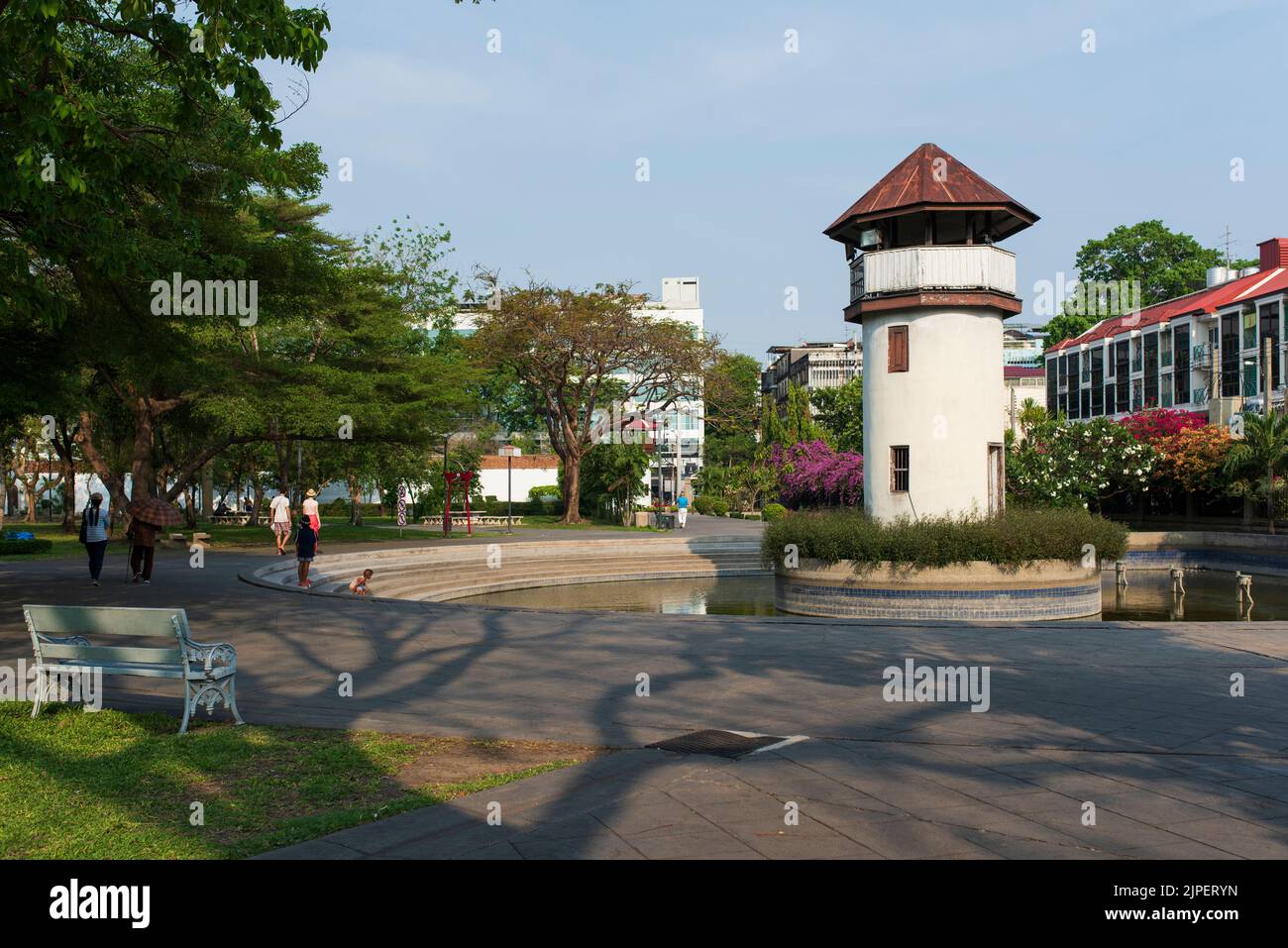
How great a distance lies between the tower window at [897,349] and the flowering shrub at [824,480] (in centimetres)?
1419

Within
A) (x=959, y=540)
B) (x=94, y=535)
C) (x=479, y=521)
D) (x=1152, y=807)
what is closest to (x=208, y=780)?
(x=1152, y=807)

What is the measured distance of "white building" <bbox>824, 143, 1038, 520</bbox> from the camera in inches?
866

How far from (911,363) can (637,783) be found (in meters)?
17.3

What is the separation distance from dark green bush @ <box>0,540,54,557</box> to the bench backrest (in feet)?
76.5

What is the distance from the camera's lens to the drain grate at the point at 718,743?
23.8ft

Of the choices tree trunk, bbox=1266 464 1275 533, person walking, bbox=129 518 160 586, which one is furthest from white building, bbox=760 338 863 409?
person walking, bbox=129 518 160 586

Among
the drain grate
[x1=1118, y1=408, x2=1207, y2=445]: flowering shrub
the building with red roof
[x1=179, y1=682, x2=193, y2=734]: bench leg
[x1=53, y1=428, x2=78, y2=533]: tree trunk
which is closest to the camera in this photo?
the drain grate

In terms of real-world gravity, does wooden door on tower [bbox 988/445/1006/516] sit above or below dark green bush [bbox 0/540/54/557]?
above

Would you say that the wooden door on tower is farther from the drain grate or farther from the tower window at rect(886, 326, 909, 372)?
the drain grate

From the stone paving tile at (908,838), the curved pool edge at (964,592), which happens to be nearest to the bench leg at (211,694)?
the stone paving tile at (908,838)

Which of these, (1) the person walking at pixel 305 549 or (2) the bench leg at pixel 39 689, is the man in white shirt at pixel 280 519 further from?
(2) the bench leg at pixel 39 689

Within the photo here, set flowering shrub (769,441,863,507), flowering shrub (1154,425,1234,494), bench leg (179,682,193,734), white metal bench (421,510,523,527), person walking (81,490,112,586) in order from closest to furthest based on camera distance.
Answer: bench leg (179,682,193,734), person walking (81,490,112,586), flowering shrub (769,441,863,507), flowering shrub (1154,425,1234,494), white metal bench (421,510,523,527)

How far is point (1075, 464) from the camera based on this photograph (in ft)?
123
